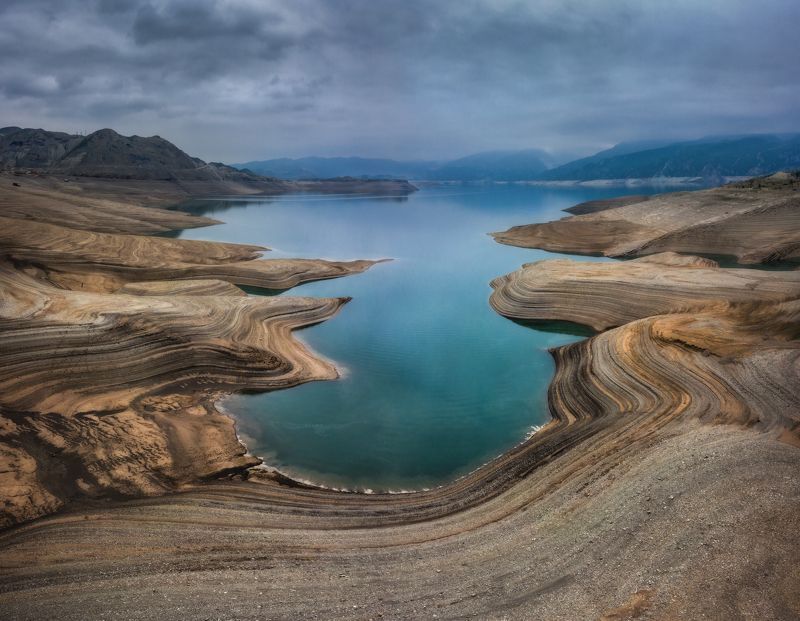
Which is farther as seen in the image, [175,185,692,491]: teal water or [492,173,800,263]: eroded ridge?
[492,173,800,263]: eroded ridge

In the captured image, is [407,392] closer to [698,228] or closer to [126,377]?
[126,377]

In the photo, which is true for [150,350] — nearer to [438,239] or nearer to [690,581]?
[690,581]

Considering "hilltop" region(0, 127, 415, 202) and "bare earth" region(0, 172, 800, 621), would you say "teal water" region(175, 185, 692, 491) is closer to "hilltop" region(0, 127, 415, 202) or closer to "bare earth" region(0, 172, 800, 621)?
"bare earth" region(0, 172, 800, 621)

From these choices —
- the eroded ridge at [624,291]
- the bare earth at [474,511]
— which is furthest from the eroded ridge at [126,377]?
the eroded ridge at [624,291]

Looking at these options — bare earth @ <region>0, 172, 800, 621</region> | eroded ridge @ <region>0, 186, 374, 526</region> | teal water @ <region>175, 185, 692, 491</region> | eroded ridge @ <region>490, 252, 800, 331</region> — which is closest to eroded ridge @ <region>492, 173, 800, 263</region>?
teal water @ <region>175, 185, 692, 491</region>

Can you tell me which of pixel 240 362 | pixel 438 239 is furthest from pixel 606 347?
pixel 438 239
